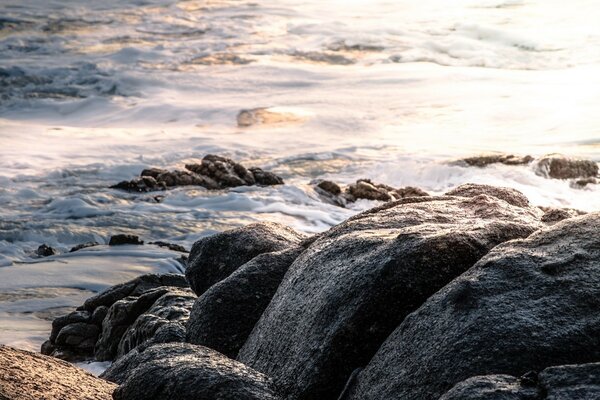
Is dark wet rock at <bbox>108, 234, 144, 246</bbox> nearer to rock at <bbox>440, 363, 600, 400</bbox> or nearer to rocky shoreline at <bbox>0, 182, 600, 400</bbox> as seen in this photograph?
rocky shoreline at <bbox>0, 182, 600, 400</bbox>

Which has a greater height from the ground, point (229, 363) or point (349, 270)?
point (349, 270)

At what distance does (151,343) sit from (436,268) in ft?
6.76

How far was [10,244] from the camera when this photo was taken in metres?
11.4

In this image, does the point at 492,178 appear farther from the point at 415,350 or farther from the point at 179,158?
the point at 415,350

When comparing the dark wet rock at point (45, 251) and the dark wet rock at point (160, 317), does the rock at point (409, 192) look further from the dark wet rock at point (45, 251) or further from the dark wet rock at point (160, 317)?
the dark wet rock at point (160, 317)

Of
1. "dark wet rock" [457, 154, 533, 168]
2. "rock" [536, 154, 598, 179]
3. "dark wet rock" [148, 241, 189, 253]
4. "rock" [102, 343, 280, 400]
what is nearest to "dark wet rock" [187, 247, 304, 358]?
"rock" [102, 343, 280, 400]

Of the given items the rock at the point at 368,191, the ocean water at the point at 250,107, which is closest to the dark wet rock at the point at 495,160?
the ocean water at the point at 250,107

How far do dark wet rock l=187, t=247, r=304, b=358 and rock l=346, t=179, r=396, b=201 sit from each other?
28.5 feet

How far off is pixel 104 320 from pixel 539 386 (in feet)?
15.2

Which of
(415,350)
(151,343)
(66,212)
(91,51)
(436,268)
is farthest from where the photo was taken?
(91,51)

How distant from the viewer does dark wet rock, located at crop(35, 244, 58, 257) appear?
35.5ft

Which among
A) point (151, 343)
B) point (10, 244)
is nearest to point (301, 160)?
point (10, 244)

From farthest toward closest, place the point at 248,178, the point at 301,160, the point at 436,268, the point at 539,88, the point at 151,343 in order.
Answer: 1. the point at 539,88
2. the point at 301,160
3. the point at 248,178
4. the point at 151,343
5. the point at 436,268

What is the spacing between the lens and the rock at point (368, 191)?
13750mm
